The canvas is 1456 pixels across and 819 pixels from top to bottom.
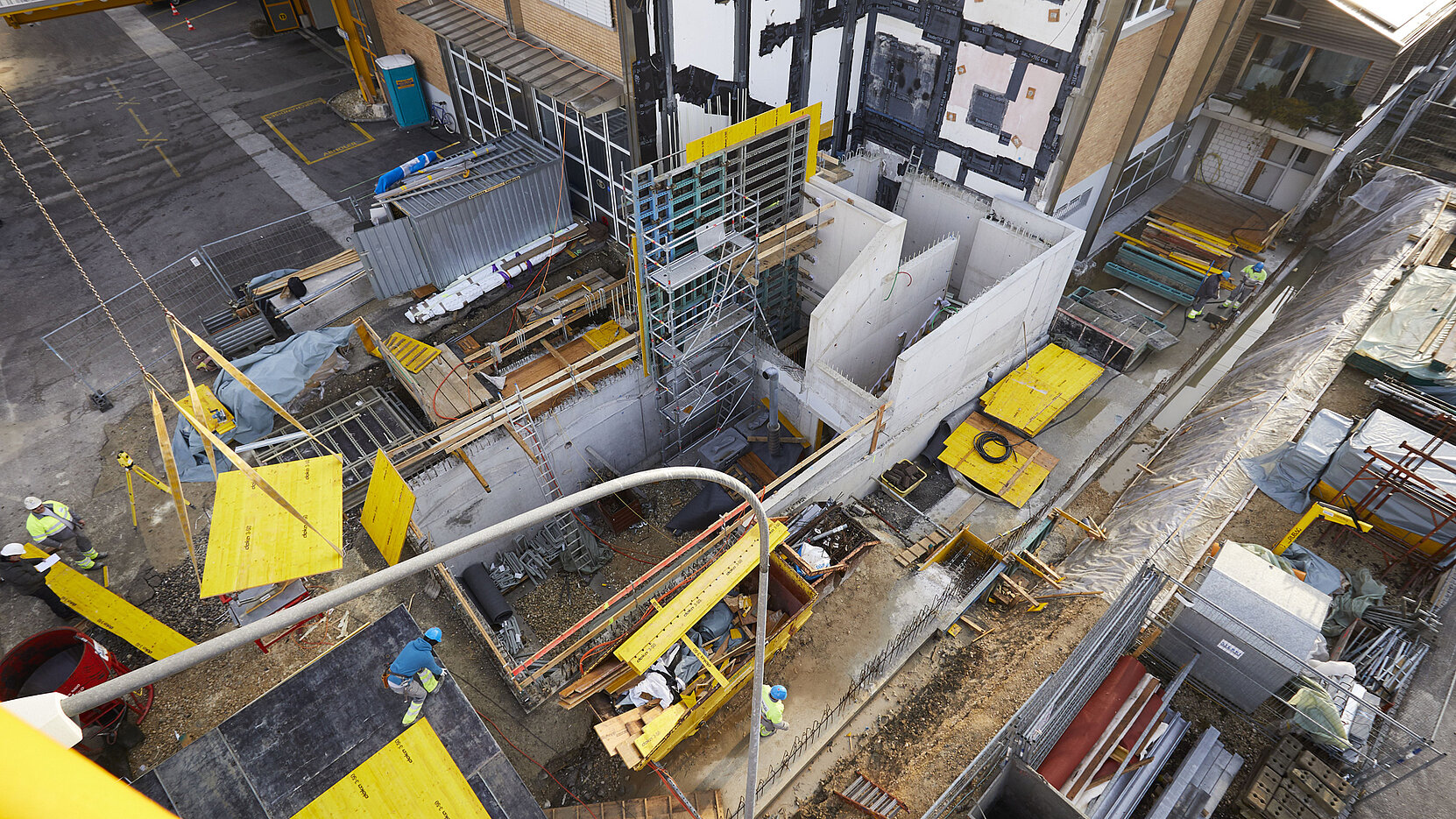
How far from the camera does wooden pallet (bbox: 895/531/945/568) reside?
49.3 feet

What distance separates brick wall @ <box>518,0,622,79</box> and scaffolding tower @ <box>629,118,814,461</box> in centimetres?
272

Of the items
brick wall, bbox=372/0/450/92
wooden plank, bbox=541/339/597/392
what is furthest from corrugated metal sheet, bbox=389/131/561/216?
brick wall, bbox=372/0/450/92

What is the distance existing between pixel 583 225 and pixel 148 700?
46.6 ft

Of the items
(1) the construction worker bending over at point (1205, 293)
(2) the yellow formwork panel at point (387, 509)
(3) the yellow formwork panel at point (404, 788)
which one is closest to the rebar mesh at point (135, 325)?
(2) the yellow formwork panel at point (387, 509)

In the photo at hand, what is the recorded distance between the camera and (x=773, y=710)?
39.6 feet

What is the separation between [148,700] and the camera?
35.8 feet

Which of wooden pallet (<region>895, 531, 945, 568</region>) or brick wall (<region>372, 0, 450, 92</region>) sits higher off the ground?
brick wall (<region>372, 0, 450, 92</region>)

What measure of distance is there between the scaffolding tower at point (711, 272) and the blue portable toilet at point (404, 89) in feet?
38.6

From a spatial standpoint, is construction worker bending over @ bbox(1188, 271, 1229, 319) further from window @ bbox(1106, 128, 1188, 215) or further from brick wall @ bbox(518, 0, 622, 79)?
brick wall @ bbox(518, 0, 622, 79)

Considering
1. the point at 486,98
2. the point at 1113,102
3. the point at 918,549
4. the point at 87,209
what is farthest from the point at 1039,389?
the point at 87,209

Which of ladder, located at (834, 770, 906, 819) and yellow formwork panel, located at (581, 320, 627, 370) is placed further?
yellow formwork panel, located at (581, 320, 627, 370)

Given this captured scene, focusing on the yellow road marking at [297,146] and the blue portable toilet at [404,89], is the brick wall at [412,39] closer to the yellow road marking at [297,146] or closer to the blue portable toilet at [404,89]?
the blue portable toilet at [404,89]

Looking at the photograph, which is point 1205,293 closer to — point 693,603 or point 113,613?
point 693,603

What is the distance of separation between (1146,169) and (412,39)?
82.8 ft
